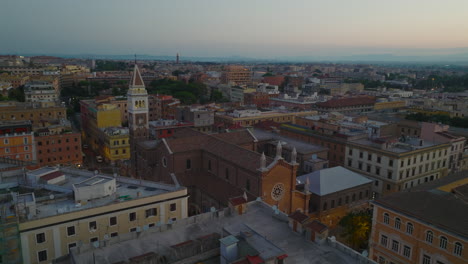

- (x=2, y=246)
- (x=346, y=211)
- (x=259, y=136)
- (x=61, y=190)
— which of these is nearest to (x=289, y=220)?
(x=2, y=246)

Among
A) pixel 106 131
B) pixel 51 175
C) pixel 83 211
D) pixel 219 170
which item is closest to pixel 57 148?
pixel 106 131

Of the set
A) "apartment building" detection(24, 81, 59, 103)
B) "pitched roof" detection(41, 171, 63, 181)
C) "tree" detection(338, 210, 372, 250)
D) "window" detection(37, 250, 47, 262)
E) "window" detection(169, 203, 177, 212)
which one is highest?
"apartment building" detection(24, 81, 59, 103)

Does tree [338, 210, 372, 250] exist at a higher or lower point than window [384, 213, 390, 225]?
lower

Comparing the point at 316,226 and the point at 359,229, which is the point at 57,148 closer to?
the point at 359,229

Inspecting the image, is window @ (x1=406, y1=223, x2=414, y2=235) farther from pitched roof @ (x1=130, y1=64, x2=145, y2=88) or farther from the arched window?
pitched roof @ (x1=130, y1=64, x2=145, y2=88)

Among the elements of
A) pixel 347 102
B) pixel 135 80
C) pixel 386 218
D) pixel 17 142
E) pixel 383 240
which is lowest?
pixel 383 240

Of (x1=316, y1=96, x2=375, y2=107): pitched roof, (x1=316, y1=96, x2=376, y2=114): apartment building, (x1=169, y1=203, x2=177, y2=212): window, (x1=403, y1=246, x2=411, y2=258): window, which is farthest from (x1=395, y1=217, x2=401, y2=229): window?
(x1=316, y1=96, x2=375, y2=107): pitched roof
